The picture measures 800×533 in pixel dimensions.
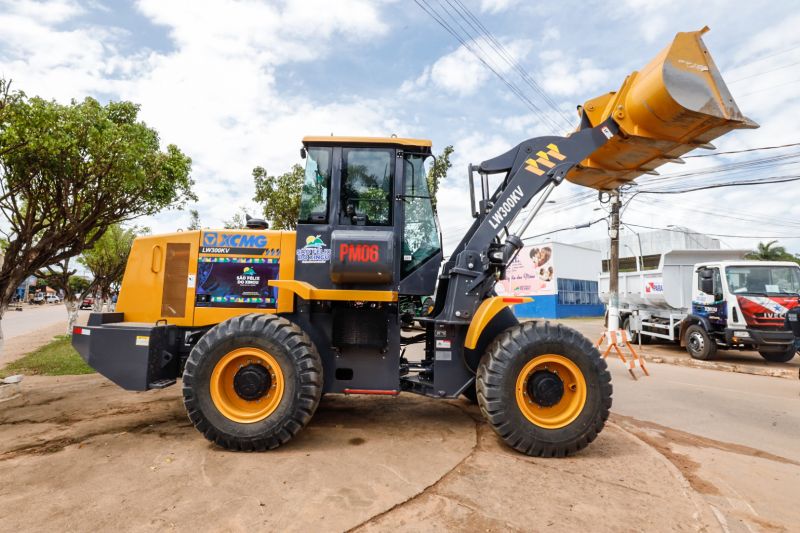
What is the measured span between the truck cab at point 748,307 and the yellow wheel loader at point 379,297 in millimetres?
7615

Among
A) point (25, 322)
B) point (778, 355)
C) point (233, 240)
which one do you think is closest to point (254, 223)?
point (233, 240)

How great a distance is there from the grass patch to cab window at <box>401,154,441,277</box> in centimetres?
672

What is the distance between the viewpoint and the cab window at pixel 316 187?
459 centimetres

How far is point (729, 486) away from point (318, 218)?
14.3 feet

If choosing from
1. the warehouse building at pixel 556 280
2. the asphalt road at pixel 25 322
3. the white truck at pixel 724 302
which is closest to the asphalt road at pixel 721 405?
the white truck at pixel 724 302

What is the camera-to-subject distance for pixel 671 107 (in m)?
4.08

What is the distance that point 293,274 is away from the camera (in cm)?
462

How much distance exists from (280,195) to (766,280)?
14199 mm

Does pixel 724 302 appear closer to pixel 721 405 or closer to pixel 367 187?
pixel 721 405

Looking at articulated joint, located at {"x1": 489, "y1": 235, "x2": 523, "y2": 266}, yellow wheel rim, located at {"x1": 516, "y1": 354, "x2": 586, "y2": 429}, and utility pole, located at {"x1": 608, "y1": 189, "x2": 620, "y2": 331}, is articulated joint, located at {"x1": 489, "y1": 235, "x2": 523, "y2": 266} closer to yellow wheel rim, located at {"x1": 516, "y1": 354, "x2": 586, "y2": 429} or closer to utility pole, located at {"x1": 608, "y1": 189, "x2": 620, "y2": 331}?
yellow wheel rim, located at {"x1": 516, "y1": 354, "x2": 586, "y2": 429}

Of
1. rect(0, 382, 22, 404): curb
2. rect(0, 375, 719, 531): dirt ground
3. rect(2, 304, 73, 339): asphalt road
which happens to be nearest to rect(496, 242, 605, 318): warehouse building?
rect(0, 382, 22, 404): curb

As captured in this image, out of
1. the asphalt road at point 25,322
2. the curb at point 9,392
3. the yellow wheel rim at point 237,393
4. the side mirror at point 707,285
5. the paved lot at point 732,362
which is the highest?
the side mirror at point 707,285

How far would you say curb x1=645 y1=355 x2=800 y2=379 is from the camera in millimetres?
9117

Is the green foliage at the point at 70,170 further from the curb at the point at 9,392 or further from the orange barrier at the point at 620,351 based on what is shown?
the orange barrier at the point at 620,351
